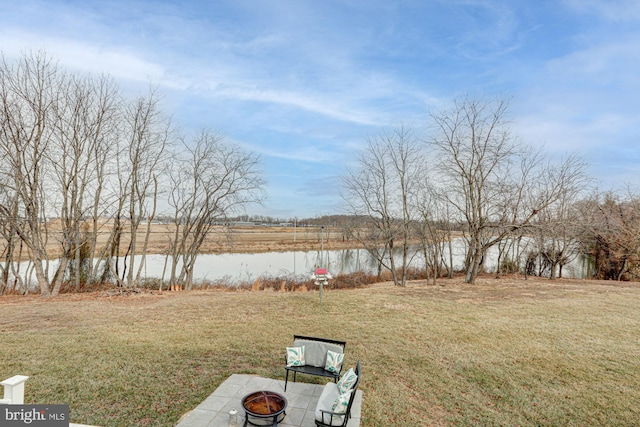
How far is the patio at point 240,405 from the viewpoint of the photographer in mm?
4191

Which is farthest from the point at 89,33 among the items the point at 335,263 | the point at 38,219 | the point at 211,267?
the point at 335,263

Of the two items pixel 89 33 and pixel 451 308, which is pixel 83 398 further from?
pixel 451 308

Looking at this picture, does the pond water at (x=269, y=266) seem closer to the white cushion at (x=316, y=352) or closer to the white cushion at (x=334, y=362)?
the white cushion at (x=316, y=352)

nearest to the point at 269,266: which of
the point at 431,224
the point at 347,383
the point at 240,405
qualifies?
the point at 431,224

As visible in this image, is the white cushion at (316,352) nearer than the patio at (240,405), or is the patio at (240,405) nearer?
the patio at (240,405)

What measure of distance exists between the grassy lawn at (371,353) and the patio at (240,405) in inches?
11.7

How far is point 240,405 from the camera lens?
14.8 feet

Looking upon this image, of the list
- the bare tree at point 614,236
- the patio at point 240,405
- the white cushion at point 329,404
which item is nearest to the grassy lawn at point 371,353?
the patio at point 240,405

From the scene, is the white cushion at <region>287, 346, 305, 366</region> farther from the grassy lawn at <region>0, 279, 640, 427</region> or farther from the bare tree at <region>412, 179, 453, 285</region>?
the bare tree at <region>412, 179, 453, 285</region>

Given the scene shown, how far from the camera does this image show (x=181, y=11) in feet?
28.7

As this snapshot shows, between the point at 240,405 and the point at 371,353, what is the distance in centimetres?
349

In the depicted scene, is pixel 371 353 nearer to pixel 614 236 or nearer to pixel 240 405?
pixel 240 405

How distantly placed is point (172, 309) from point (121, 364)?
4.72 metres

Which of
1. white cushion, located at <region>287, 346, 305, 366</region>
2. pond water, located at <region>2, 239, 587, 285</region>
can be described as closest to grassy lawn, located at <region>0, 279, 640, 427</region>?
white cushion, located at <region>287, 346, 305, 366</region>
